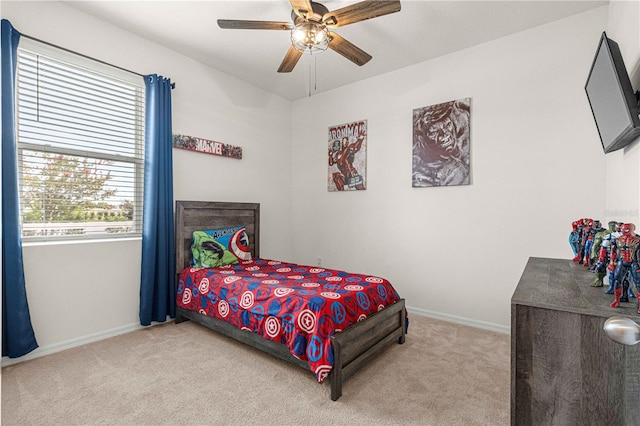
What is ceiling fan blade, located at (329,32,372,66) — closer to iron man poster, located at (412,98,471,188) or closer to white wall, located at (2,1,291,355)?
iron man poster, located at (412,98,471,188)

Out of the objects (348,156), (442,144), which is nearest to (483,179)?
(442,144)

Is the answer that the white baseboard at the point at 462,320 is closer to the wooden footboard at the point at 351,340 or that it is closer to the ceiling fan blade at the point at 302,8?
the wooden footboard at the point at 351,340

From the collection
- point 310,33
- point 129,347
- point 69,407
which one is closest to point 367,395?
point 69,407

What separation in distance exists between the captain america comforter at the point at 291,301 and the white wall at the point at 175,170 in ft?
2.07

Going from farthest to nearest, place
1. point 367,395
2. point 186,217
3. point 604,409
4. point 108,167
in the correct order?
point 186,217, point 108,167, point 367,395, point 604,409

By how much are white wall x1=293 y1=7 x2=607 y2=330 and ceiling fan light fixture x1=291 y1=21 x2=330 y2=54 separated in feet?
5.08

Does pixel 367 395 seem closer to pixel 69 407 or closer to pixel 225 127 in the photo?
pixel 69 407

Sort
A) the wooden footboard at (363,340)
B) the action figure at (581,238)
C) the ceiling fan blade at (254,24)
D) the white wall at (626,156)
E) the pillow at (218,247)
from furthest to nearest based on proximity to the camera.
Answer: the pillow at (218,247), the ceiling fan blade at (254,24), the wooden footboard at (363,340), the action figure at (581,238), the white wall at (626,156)

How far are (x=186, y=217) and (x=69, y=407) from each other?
5.91ft

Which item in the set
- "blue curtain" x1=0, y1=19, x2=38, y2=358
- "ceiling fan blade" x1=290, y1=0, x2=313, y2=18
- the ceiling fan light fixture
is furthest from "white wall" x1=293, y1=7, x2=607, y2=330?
"blue curtain" x1=0, y1=19, x2=38, y2=358

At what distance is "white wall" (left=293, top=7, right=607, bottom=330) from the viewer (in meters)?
2.63

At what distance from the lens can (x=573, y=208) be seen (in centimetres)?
262

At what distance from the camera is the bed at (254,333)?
1.98 metres

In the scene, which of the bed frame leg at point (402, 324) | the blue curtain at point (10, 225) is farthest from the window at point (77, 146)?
the bed frame leg at point (402, 324)
